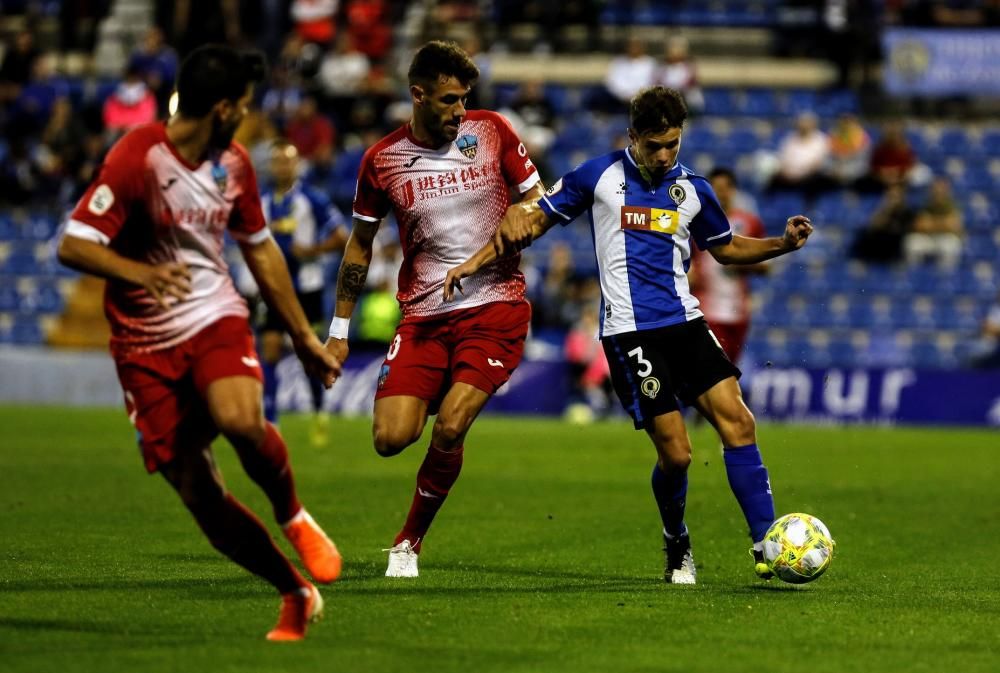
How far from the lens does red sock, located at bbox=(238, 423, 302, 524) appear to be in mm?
6867

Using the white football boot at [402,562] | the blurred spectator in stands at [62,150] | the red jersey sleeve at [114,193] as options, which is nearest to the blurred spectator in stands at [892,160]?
the blurred spectator in stands at [62,150]

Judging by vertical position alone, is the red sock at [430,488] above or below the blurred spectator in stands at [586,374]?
above

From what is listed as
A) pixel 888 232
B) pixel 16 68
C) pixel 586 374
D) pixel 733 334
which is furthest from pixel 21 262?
pixel 733 334

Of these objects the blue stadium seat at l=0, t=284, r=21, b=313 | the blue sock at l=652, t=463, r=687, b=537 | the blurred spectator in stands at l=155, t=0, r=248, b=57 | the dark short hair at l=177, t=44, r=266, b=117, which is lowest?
the blue stadium seat at l=0, t=284, r=21, b=313

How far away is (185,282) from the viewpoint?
675 cm

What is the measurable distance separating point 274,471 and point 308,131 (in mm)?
21070

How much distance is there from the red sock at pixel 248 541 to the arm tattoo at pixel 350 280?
9.00ft

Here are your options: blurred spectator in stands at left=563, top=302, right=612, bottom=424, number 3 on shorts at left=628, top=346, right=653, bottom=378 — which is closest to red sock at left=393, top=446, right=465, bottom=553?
number 3 on shorts at left=628, top=346, right=653, bottom=378

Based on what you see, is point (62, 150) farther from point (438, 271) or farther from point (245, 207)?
point (245, 207)

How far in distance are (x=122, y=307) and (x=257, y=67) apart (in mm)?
1116

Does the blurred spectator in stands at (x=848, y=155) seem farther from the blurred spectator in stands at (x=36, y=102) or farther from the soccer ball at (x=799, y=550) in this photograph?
the soccer ball at (x=799, y=550)

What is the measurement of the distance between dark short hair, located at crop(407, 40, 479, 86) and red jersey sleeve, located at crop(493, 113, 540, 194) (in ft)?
1.37

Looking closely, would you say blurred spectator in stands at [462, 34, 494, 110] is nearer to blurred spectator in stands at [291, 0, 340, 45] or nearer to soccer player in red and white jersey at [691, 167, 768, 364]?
blurred spectator in stands at [291, 0, 340, 45]

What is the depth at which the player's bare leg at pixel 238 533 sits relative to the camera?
689 centimetres
